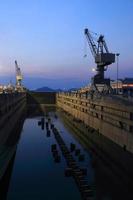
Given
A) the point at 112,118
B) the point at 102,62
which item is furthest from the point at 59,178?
the point at 102,62

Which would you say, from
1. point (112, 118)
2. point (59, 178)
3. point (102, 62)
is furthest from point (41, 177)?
point (102, 62)

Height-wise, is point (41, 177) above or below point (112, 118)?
below

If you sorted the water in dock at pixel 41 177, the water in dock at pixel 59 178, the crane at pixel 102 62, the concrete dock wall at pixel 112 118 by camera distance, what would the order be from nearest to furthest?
the water in dock at pixel 59 178 < the water in dock at pixel 41 177 < the concrete dock wall at pixel 112 118 < the crane at pixel 102 62

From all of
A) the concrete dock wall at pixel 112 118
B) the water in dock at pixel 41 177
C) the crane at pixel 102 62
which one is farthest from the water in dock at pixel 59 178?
the crane at pixel 102 62

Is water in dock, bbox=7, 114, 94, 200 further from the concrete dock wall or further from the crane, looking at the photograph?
the crane

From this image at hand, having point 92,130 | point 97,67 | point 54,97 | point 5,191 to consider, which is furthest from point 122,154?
point 54,97

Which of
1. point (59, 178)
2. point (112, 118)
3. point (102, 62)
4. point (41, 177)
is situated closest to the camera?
point (59, 178)

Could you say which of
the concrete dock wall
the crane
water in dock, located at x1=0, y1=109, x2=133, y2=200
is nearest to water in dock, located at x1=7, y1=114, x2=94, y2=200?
water in dock, located at x1=0, y1=109, x2=133, y2=200

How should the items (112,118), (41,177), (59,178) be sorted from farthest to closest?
1. (112,118)
2. (41,177)
3. (59,178)

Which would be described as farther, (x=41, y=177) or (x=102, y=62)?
(x=102, y=62)

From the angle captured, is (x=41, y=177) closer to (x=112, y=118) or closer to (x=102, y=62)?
(x=112, y=118)

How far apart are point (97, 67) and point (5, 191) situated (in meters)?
96.8

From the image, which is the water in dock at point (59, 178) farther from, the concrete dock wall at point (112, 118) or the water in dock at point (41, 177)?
the concrete dock wall at point (112, 118)


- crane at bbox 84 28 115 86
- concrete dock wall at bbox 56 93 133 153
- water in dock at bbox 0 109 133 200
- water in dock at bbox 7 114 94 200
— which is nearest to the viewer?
water in dock at bbox 0 109 133 200
